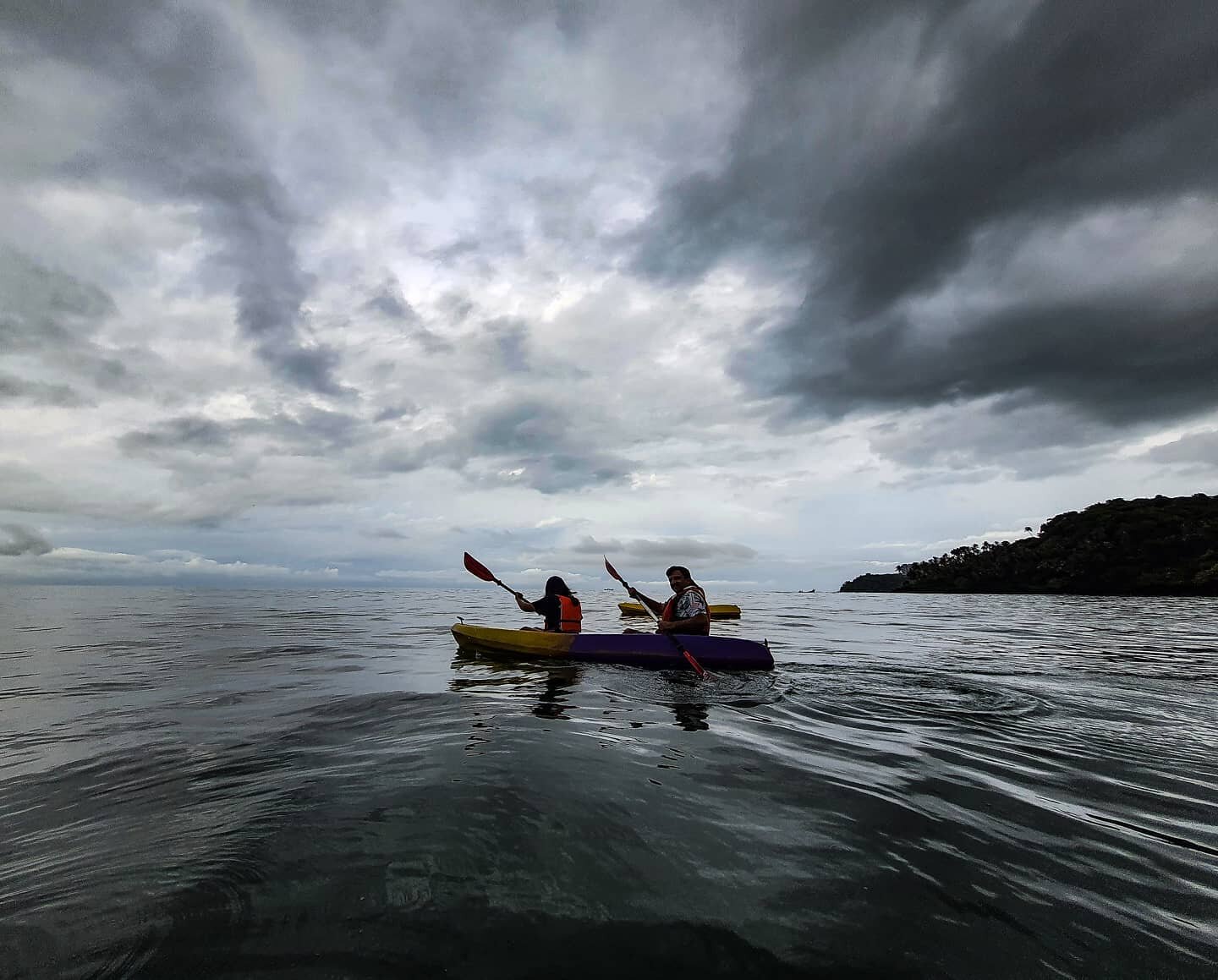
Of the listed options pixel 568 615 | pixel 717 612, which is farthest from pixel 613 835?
pixel 717 612

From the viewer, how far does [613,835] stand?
3.96 metres

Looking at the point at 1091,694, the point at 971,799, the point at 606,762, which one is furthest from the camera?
the point at 1091,694

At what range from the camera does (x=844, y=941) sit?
9.10 feet

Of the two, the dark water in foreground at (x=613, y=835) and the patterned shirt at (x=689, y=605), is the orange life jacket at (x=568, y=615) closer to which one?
the patterned shirt at (x=689, y=605)

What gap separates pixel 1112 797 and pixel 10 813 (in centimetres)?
925

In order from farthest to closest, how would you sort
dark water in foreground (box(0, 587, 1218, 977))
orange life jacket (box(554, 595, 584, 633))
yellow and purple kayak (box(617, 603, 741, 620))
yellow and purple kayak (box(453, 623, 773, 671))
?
yellow and purple kayak (box(617, 603, 741, 620)) < orange life jacket (box(554, 595, 584, 633)) < yellow and purple kayak (box(453, 623, 773, 671)) < dark water in foreground (box(0, 587, 1218, 977))

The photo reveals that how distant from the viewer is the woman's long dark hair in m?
14.3

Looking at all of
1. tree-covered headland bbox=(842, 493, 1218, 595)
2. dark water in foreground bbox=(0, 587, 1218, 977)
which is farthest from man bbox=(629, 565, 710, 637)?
tree-covered headland bbox=(842, 493, 1218, 595)

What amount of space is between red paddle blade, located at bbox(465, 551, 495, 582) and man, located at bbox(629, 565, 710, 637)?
5.99 meters

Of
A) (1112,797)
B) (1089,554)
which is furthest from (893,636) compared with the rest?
(1089,554)

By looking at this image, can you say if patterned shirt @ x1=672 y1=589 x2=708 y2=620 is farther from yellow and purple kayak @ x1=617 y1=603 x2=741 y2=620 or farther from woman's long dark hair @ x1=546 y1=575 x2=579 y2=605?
yellow and purple kayak @ x1=617 y1=603 x2=741 y2=620

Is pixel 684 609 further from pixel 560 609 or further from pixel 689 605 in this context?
pixel 560 609

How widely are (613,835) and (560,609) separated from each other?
1068 cm

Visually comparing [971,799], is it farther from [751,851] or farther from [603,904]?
[603,904]
